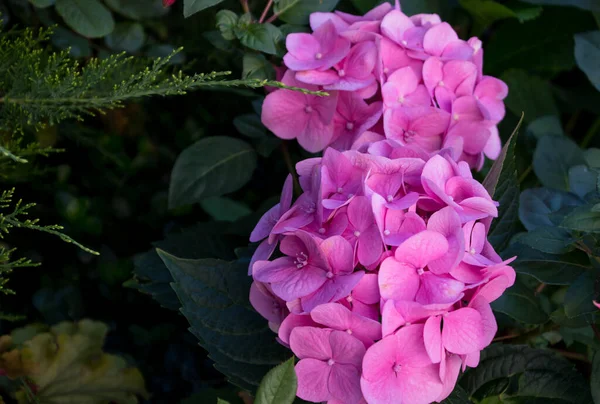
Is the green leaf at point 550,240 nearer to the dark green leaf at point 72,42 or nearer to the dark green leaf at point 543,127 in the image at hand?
the dark green leaf at point 543,127

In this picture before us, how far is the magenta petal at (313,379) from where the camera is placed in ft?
2.28

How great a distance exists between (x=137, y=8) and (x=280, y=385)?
0.75 metres

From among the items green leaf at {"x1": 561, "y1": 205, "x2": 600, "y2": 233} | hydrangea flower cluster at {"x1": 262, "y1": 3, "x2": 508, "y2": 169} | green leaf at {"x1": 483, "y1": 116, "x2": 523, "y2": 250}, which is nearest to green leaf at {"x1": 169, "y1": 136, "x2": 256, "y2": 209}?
hydrangea flower cluster at {"x1": 262, "y1": 3, "x2": 508, "y2": 169}

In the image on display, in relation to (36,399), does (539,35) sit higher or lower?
higher

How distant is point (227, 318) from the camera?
2.61ft

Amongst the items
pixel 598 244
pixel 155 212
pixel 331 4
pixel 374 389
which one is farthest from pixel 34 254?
pixel 598 244

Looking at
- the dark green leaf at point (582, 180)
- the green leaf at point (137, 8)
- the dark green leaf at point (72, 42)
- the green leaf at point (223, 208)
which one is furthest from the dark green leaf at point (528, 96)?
the dark green leaf at point (72, 42)

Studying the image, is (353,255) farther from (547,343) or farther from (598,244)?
(547,343)

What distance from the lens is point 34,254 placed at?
1.21 m

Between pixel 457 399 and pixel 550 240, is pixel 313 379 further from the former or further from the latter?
pixel 550 240

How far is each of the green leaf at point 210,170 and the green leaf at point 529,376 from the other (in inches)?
17.0

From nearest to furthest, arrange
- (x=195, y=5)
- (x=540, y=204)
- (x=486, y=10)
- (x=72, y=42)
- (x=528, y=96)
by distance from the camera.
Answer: (x=195, y=5), (x=540, y=204), (x=72, y=42), (x=486, y=10), (x=528, y=96)

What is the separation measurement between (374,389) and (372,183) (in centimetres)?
21

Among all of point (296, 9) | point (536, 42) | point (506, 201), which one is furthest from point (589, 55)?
point (296, 9)
